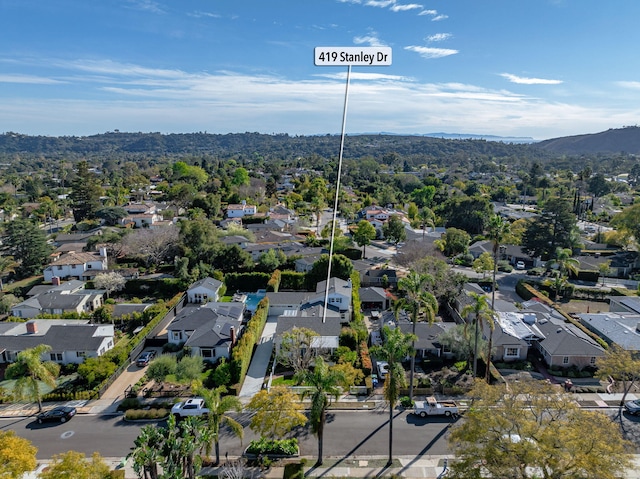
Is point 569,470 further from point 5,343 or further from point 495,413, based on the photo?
point 5,343

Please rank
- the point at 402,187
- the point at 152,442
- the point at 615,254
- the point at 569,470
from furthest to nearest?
the point at 402,187 → the point at 615,254 → the point at 152,442 → the point at 569,470

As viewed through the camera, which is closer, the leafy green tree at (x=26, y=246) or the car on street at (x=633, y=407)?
the car on street at (x=633, y=407)

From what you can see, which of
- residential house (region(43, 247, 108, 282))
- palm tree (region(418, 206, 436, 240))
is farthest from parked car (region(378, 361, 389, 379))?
palm tree (region(418, 206, 436, 240))

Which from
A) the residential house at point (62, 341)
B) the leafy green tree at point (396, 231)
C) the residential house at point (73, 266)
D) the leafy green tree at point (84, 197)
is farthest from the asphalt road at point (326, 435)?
the leafy green tree at point (84, 197)

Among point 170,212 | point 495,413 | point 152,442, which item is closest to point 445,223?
point 170,212

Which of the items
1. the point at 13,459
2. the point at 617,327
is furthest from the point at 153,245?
the point at 617,327

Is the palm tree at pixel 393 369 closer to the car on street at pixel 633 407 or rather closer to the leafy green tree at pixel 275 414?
the leafy green tree at pixel 275 414
